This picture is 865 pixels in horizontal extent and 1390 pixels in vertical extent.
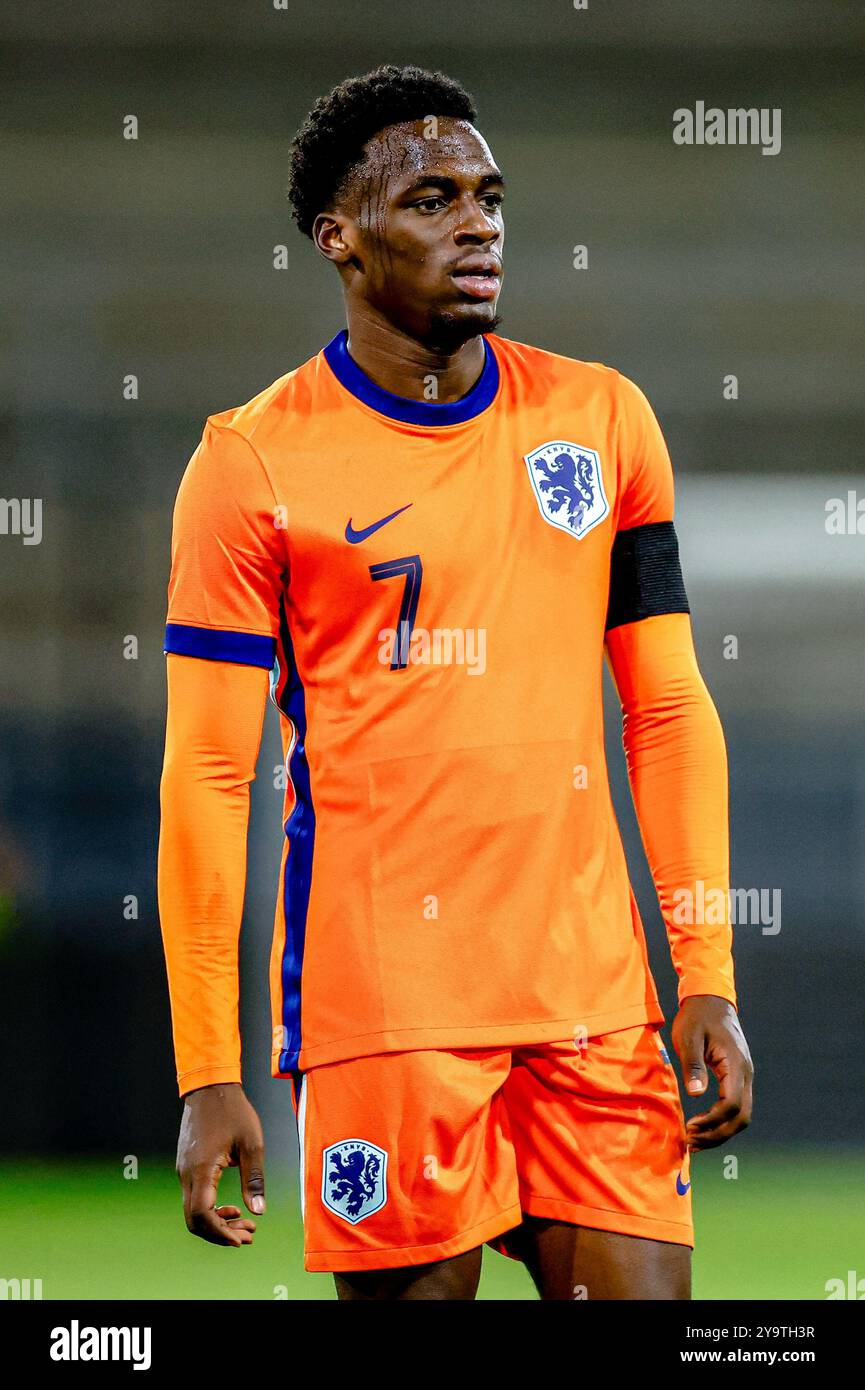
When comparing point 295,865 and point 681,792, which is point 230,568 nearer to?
point 295,865

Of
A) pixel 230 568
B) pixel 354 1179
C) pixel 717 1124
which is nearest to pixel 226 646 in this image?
pixel 230 568

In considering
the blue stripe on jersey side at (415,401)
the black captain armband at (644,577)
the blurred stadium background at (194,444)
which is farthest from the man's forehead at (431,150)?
the blurred stadium background at (194,444)

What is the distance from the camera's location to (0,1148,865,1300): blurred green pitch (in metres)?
3.24

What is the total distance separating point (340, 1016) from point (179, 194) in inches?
92.1

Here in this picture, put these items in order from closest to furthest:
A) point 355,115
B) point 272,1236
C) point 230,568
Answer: point 230,568, point 355,115, point 272,1236

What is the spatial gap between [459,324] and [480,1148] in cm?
95

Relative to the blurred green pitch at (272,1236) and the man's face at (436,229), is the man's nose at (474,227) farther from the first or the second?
the blurred green pitch at (272,1236)

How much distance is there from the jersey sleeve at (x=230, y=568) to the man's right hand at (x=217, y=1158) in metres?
0.50

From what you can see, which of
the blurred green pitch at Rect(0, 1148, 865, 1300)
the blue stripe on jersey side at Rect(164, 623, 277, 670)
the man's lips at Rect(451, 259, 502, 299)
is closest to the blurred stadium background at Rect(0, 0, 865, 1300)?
the blurred green pitch at Rect(0, 1148, 865, 1300)

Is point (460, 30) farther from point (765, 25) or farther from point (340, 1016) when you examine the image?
point (340, 1016)

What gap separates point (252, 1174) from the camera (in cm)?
181

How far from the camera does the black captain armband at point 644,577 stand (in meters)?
1.93

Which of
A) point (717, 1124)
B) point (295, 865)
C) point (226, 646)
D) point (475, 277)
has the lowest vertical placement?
point (717, 1124)

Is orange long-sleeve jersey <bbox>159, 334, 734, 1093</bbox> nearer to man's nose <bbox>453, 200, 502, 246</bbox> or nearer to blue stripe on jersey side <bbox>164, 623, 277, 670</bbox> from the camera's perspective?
blue stripe on jersey side <bbox>164, 623, 277, 670</bbox>
